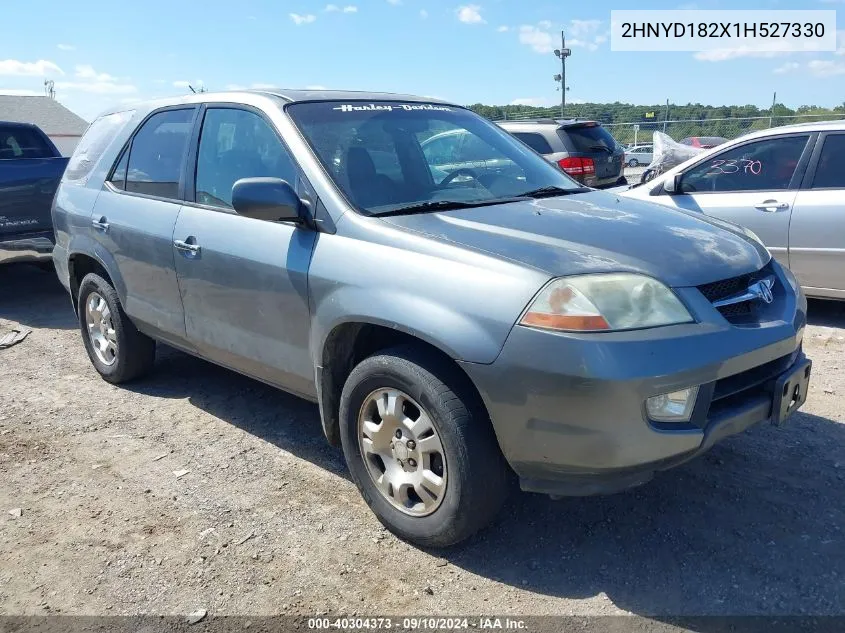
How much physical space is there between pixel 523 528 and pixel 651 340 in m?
1.10

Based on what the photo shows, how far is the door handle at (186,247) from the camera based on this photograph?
3.80 meters

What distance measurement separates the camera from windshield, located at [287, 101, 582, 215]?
3.36m

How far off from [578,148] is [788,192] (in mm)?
4443

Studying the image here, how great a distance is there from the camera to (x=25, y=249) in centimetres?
732

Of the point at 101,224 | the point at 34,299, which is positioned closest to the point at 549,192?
the point at 101,224

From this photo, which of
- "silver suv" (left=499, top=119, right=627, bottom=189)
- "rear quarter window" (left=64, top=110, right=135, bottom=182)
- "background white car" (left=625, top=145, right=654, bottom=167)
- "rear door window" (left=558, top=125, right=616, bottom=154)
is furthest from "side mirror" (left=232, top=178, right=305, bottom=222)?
"background white car" (left=625, top=145, right=654, bottom=167)

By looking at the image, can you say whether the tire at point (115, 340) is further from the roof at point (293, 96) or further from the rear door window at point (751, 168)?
the rear door window at point (751, 168)

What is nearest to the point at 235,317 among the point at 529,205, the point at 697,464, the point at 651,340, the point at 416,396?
the point at 416,396

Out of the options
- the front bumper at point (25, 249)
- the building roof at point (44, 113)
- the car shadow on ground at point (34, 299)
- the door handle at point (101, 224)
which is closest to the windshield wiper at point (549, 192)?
the door handle at point (101, 224)

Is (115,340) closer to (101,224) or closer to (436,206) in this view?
(101,224)

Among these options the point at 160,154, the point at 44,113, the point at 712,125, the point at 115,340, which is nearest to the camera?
the point at 160,154

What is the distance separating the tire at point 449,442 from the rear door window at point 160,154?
6.25 feet

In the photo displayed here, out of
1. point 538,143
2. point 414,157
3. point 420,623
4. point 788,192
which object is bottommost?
point 420,623

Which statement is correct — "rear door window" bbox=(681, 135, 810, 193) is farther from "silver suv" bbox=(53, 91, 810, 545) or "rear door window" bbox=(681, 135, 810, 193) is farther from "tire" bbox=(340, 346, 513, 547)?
"tire" bbox=(340, 346, 513, 547)
